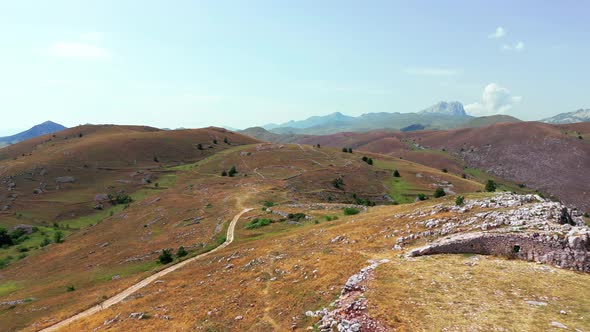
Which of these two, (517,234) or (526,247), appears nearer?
(526,247)

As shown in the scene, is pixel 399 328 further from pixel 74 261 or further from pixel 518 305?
pixel 74 261

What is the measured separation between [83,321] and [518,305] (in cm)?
3981

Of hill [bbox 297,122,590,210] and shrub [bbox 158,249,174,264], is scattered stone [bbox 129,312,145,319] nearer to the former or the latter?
shrub [bbox 158,249,174,264]

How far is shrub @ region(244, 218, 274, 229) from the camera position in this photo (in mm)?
57938

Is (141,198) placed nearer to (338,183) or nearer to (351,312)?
(338,183)

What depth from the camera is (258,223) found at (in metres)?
58.6

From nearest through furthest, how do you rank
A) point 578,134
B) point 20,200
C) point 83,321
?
point 83,321 < point 20,200 < point 578,134

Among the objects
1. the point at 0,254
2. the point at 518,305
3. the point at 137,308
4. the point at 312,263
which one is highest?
the point at 518,305

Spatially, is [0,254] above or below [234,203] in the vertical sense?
below

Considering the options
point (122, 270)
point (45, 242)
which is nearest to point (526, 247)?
point (122, 270)

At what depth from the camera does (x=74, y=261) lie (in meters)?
61.3

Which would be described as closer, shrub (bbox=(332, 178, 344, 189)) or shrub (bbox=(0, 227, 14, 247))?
shrub (bbox=(0, 227, 14, 247))

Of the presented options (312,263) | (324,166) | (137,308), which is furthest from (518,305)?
(324,166)

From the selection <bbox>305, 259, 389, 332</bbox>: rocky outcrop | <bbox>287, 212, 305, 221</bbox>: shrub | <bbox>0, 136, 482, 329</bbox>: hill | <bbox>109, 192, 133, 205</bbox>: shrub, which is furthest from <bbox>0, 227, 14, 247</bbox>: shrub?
<bbox>305, 259, 389, 332</bbox>: rocky outcrop
